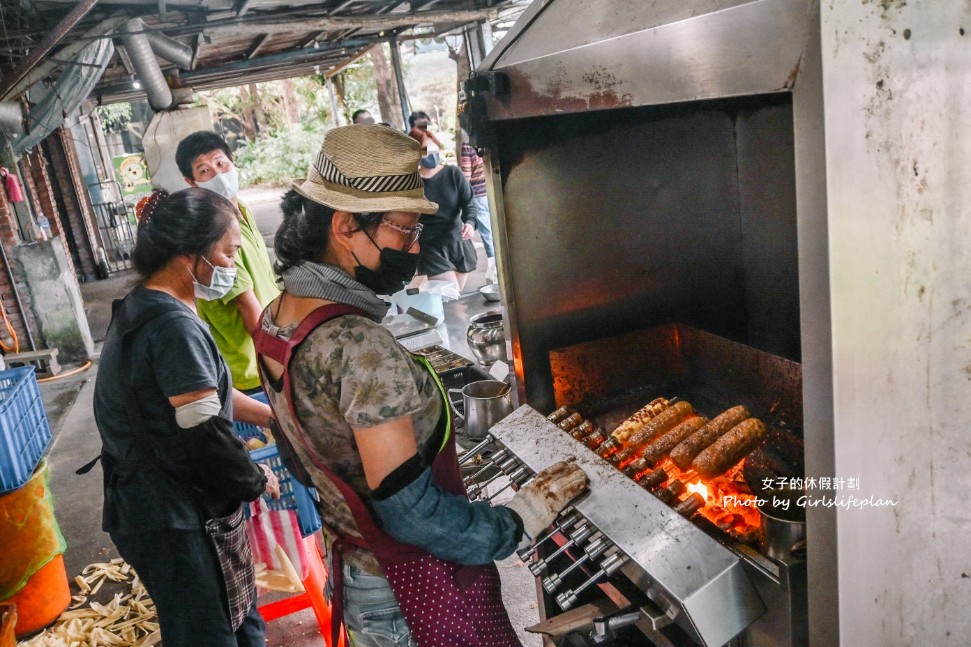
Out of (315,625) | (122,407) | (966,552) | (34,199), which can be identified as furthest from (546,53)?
(34,199)

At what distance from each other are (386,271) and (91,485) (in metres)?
5.21

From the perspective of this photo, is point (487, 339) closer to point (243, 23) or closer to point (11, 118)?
point (243, 23)

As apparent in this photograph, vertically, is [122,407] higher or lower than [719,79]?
lower

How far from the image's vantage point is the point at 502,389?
3.05 m

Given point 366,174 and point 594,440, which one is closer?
point 366,174

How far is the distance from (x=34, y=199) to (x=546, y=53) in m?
11.3

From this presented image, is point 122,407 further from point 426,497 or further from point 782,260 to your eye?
point 782,260

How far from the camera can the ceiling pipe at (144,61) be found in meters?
6.29

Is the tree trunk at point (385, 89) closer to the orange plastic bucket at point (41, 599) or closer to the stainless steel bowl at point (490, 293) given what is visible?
the stainless steel bowl at point (490, 293)

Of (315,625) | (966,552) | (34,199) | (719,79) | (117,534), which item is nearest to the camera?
(719,79)

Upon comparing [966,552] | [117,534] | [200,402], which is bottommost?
[117,534]

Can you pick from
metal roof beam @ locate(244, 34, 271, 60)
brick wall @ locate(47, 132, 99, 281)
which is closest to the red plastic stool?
metal roof beam @ locate(244, 34, 271, 60)

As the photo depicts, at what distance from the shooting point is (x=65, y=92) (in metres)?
6.73

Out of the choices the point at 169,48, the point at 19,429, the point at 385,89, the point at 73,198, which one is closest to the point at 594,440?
the point at 19,429
